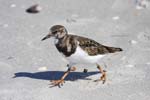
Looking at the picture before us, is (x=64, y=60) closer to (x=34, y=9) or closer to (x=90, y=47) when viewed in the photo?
(x=90, y=47)

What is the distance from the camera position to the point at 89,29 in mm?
8812

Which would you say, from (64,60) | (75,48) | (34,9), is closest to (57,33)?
(75,48)

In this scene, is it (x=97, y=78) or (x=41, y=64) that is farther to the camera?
(x=41, y=64)

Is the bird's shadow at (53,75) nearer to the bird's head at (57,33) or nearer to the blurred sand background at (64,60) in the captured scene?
the blurred sand background at (64,60)

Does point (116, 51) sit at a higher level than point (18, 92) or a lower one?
higher

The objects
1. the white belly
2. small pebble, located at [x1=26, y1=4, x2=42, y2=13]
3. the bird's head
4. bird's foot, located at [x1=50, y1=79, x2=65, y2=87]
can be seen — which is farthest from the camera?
small pebble, located at [x1=26, y1=4, x2=42, y2=13]

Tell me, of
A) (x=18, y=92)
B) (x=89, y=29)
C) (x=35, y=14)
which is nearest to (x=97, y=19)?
(x=89, y=29)

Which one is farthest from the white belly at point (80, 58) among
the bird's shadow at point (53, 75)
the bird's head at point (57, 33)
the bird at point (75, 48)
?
the bird's shadow at point (53, 75)

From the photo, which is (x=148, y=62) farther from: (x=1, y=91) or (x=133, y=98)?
(x=1, y=91)

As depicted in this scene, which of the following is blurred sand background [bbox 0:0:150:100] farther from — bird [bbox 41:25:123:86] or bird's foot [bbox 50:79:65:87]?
bird [bbox 41:25:123:86]

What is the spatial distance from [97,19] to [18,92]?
8.73 feet

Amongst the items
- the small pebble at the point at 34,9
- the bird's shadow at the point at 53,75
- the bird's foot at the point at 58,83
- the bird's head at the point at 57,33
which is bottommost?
the bird's foot at the point at 58,83

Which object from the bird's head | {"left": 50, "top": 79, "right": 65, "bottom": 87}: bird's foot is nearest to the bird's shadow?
{"left": 50, "top": 79, "right": 65, "bottom": 87}: bird's foot

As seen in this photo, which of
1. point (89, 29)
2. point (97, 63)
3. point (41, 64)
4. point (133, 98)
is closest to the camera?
point (133, 98)
